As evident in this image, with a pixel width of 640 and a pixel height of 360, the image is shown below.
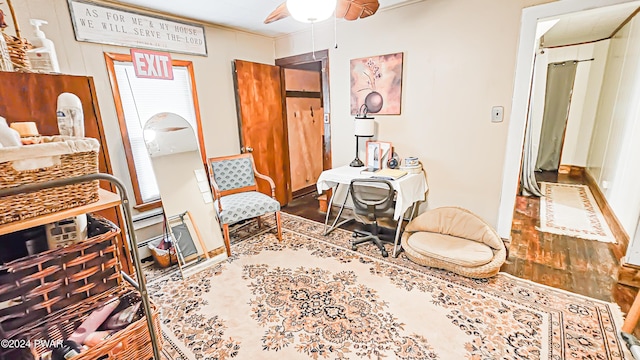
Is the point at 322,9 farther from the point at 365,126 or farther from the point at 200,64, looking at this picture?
the point at 200,64

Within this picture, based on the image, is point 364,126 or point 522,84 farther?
point 364,126

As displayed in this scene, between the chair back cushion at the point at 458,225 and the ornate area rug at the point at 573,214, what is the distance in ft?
3.77

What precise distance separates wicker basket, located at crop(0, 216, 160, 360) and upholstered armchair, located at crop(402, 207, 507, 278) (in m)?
2.11

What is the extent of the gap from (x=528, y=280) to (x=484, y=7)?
7.60ft

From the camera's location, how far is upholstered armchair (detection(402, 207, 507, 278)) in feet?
7.50

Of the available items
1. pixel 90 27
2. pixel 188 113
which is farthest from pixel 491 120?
pixel 90 27

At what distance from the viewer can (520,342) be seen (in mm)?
1672

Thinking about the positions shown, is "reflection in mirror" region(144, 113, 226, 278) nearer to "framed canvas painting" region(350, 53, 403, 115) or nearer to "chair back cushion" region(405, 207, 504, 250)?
"framed canvas painting" region(350, 53, 403, 115)

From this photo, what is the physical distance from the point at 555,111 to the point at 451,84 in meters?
4.16

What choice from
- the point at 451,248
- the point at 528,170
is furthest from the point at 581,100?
the point at 451,248

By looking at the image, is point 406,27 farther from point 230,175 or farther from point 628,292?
point 628,292

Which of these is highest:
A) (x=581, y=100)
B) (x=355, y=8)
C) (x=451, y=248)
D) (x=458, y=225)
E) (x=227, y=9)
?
(x=227, y=9)

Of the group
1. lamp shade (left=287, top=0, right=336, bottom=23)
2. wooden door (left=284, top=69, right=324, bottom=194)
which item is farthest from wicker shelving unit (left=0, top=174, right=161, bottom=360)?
wooden door (left=284, top=69, right=324, bottom=194)

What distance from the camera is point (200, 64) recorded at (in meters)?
3.12
